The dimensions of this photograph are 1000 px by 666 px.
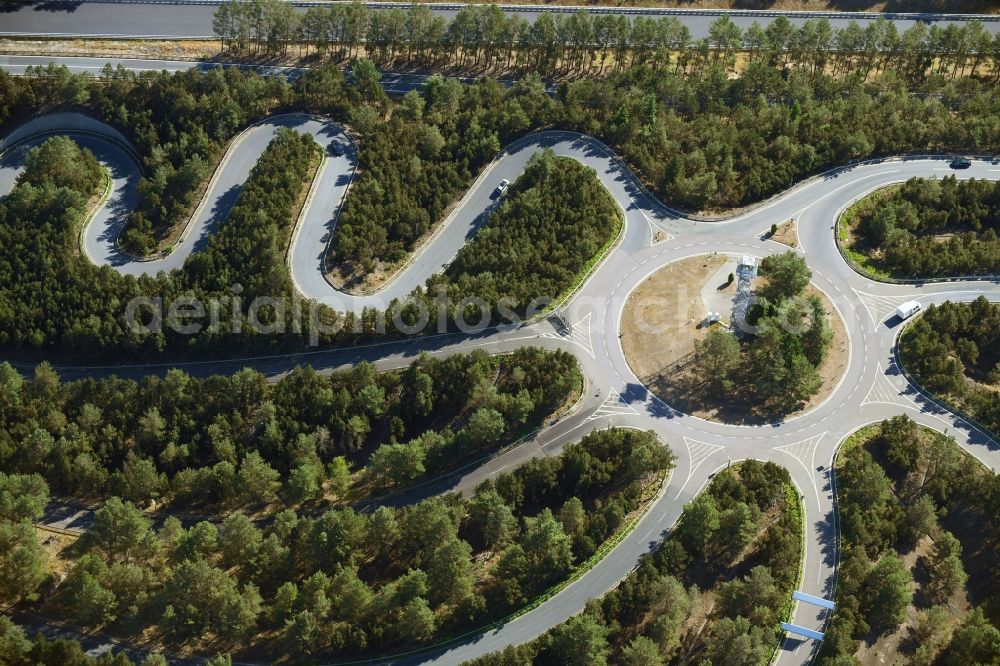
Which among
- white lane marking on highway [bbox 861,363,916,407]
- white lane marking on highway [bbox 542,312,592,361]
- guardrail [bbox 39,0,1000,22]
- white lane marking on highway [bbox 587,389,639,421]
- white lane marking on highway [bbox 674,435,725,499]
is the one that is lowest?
white lane marking on highway [bbox 674,435,725,499]

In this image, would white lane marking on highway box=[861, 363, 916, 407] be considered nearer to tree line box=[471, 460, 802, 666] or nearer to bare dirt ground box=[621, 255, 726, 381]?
tree line box=[471, 460, 802, 666]

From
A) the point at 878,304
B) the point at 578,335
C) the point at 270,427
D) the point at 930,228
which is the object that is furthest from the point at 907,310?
the point at 270,427

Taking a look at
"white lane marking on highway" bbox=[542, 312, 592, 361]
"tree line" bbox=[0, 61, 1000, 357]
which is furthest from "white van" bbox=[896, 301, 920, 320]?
"white lane marking on highway" bbox=[542, 312, 592, 361]

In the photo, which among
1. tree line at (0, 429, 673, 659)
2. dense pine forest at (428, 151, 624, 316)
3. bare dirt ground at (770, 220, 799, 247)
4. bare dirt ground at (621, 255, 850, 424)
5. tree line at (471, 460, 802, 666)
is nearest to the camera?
tree line at (471, 460, 802, 666)

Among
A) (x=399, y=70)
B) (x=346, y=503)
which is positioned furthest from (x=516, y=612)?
(x=399, y=70)

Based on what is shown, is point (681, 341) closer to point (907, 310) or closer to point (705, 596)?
point (907, 310)

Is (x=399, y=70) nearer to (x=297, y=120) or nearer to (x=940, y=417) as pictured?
(x=297, y=120)
